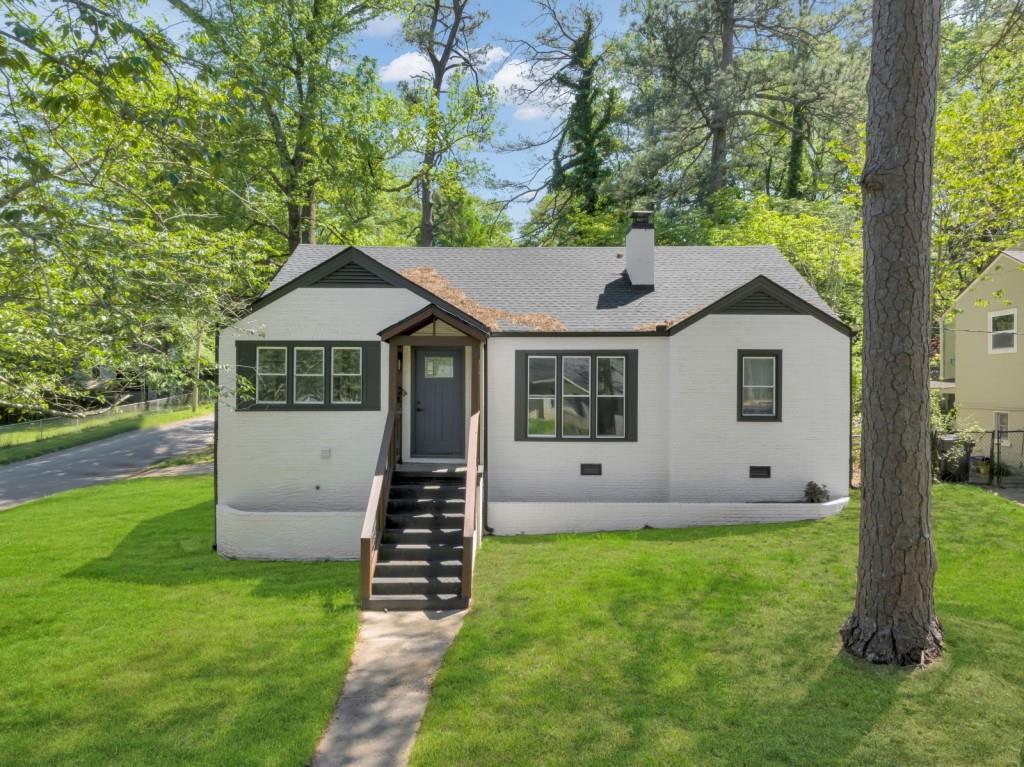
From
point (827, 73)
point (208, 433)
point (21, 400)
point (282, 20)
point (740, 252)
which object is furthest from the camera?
point (208, 433)

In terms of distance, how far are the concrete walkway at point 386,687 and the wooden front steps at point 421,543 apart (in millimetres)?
354

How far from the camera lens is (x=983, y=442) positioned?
60.6 feet

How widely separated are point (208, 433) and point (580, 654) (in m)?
29.0

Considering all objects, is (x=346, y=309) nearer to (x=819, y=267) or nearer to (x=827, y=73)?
(x=819, y=267)

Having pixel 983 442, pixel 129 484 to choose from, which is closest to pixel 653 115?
pixel 983 442

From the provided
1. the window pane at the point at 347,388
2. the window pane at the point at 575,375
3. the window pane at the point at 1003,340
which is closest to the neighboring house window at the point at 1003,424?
the window pane at the point at 1003,340

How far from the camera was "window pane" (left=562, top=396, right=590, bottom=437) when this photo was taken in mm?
11805

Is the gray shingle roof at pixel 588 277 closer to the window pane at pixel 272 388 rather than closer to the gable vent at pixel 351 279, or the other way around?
the gable vent at pixel 351 279

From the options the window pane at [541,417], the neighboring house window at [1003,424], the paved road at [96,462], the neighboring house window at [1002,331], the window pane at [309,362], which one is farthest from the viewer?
the paved road at [96,462]

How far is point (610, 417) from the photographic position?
11836 mm

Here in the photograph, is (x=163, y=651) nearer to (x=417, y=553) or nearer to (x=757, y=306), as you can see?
(x=417, y=553)

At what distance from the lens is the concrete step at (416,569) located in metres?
8.77

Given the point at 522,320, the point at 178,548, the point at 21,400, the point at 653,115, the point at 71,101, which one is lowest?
the point at 178,548

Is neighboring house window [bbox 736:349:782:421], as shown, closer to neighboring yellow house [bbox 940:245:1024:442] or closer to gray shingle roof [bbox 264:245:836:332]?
gray shingle roof [bbox 264:245:836:332]
